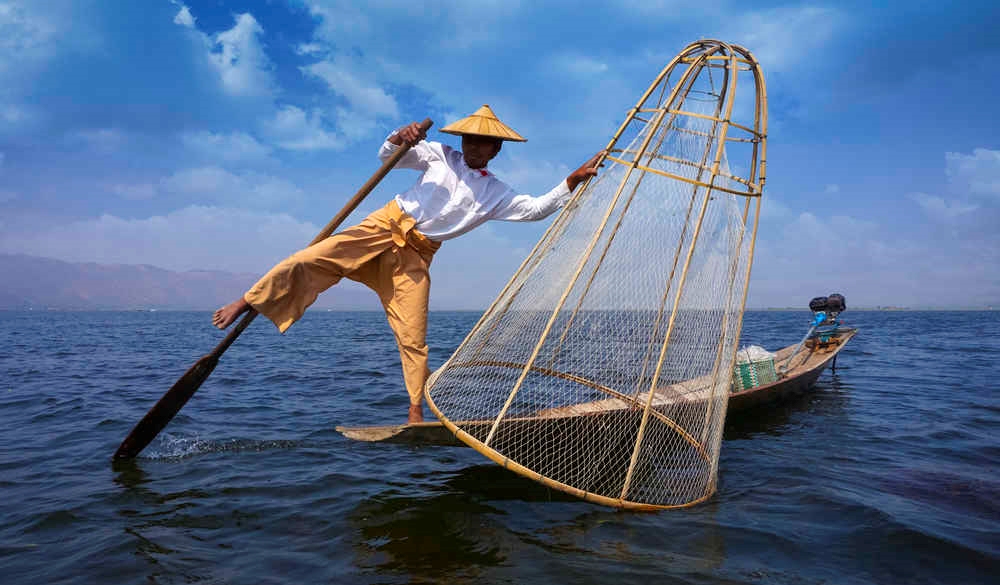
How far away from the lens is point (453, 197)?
4.22 metres

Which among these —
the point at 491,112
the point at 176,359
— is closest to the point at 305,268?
the point at 491,112

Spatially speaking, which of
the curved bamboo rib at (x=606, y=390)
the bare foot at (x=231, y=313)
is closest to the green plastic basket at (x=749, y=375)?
the curved bamboo rib at (x=606, y=390)

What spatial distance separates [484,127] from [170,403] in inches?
138

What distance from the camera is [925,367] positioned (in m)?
13.6

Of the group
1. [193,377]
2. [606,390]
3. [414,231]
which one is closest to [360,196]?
[414,231]

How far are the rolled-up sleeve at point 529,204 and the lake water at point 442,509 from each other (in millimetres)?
2151

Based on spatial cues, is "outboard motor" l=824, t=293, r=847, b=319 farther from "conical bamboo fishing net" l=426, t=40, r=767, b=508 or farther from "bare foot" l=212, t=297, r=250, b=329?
"bare foot" l=212, t=297, r=250, b=329

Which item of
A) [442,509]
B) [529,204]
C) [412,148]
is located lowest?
[442,509]

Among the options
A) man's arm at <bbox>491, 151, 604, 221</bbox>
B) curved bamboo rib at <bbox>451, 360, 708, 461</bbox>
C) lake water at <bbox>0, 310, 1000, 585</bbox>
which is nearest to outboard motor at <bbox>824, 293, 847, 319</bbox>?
lake water at <bbox>0, 310, 1000, 585</bbox>

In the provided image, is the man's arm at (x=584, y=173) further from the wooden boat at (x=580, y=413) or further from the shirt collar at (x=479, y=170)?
the wooden boat at (x=580, y=413)

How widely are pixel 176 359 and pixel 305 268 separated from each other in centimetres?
1331

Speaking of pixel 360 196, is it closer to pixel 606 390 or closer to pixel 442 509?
pixel 442 509

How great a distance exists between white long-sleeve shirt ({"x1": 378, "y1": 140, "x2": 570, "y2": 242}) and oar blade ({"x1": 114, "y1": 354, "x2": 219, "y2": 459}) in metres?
2.12

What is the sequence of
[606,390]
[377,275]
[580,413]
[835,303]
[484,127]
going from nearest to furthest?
[484,127] < [377,275] < [580,413] < [606,390] < [835,303]
